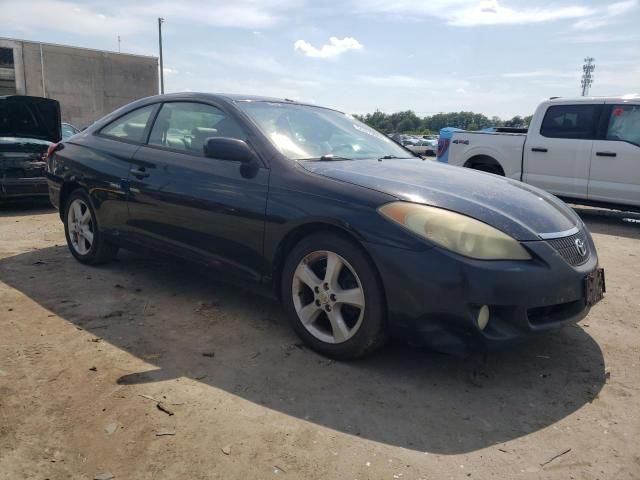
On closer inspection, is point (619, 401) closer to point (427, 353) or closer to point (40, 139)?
point (427, 353)

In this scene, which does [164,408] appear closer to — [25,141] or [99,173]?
[99,173]

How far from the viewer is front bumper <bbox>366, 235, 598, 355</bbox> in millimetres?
2582

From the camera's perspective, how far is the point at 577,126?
816 cm

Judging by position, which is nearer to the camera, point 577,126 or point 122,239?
point 122,239

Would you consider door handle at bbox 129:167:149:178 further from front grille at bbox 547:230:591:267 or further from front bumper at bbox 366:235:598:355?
front grille at bbox 547:230:591:267

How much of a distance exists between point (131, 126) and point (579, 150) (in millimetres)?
6651

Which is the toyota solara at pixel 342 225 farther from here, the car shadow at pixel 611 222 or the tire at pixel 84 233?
the car shadow at pixel 611 222

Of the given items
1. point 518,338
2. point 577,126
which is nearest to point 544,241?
point 518,338

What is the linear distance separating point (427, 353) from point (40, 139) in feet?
23.2

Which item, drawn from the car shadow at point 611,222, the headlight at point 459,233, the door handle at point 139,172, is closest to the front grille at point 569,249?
the headlight at point 459,233

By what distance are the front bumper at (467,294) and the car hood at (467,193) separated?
7.7 inches

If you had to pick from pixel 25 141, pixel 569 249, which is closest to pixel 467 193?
pixel 569 249

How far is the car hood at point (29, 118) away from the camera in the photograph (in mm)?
7664

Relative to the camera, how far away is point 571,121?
26.9ft
